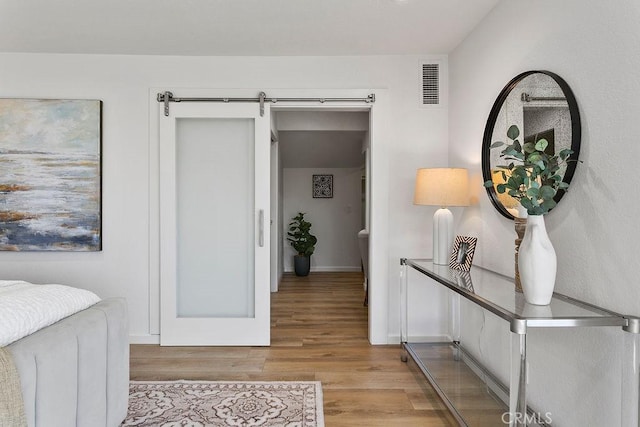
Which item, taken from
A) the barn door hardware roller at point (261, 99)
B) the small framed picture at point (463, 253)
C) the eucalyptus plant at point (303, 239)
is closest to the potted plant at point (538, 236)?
the small framed picture at point (463, 253)

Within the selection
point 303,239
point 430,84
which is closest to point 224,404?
point 430,84

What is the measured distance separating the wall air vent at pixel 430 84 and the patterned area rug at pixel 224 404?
7.99ft

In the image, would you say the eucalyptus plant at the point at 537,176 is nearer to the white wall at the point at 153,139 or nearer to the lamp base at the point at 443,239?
the lamp base at the point at 443,239

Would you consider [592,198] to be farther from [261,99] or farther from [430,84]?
[261,99]

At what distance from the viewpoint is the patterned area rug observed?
203 cm

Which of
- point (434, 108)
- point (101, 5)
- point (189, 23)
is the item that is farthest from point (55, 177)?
point (434, 108)

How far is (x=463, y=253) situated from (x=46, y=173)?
3332mm

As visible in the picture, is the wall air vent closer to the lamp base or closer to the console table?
the lamp base

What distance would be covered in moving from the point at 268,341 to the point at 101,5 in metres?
2.72

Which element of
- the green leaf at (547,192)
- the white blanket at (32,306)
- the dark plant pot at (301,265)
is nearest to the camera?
the white blanket at (32,306)

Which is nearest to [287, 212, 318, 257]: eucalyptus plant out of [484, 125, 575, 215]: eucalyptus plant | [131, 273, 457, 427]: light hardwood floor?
[131, 273, 457, 427]: light hardwood floor

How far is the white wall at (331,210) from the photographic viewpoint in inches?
279

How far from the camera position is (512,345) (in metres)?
1.38

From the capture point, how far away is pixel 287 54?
3160mm
